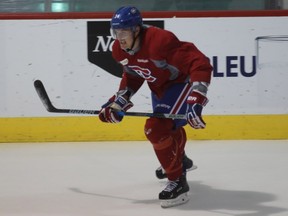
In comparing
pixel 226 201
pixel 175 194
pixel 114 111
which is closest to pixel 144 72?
pixel 114 111

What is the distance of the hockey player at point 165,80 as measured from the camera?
2.84 meters

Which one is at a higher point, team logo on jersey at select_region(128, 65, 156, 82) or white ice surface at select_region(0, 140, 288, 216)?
team logo on jersey at select_region(128, 65, 156, 82)

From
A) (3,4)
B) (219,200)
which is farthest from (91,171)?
(3,4)

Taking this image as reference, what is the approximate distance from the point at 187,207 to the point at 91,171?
0.96 metres

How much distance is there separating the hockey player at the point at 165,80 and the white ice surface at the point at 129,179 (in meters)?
0.20

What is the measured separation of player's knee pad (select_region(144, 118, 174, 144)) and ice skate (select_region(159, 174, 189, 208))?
0.23 meters

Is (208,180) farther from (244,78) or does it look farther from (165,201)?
(244,78)

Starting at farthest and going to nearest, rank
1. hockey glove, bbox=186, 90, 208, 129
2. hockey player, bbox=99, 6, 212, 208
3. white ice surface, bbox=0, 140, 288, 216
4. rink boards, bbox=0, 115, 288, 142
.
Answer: rink boards, bbox=0, 115, 288, 142
white ice surface, bbox=0, 140, 288, 216
hockey player, bbox=99, 6, 212, 208
hockey glove, bbox=186, 90, 208, 129

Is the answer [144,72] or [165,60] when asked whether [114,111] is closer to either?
[144,72]

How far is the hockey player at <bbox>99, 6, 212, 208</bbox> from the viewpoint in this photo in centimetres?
284

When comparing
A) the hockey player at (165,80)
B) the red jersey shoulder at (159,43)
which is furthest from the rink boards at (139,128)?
the red jersey shoulder at (159,43)

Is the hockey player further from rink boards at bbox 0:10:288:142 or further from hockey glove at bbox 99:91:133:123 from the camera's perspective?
rink boards at bbox 0:10:288:142

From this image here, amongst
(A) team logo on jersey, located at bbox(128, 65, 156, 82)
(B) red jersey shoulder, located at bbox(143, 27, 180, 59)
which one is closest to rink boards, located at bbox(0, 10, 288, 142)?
(A) team logo on jersey, located at bbox(128, 65, 156, 82)

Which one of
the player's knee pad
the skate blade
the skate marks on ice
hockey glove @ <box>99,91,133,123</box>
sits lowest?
the skate marks on ice
